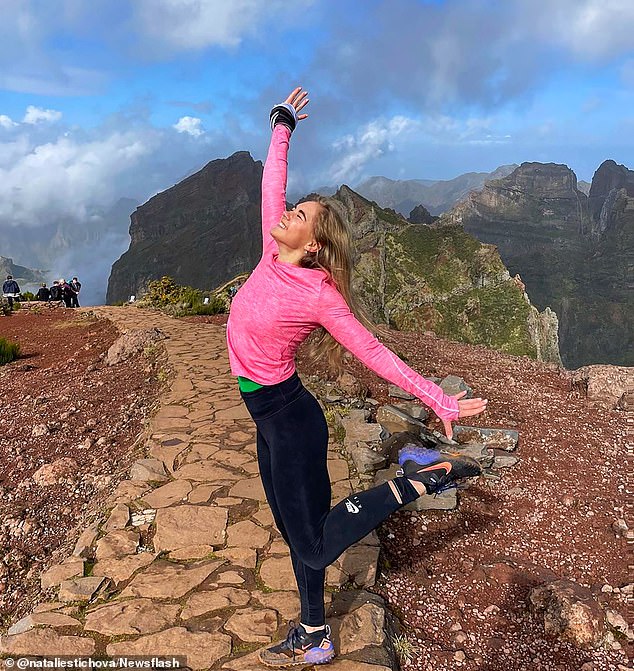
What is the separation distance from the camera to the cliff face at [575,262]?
131625 millimetres

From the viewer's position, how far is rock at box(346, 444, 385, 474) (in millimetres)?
5027

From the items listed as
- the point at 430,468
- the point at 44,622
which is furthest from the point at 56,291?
the point at 430,468

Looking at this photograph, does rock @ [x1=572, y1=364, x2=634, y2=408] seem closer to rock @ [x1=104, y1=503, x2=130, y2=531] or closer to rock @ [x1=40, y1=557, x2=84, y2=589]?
rock @ [x1=104, y1=503, x2=130, y2=531]

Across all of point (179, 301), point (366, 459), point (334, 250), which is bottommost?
point (366, 459)

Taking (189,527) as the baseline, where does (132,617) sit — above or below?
below

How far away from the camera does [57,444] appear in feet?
20.7

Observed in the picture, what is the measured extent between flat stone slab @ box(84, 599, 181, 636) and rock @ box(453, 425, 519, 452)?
12.1 ft

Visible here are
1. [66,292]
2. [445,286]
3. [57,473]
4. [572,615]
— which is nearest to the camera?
[572,615]

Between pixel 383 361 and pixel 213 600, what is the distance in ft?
6.63

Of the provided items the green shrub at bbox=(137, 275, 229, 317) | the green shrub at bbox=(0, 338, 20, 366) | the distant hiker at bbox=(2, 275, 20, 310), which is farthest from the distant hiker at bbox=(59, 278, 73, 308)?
the green shrub at bbox=(0, 338, 20, 366)

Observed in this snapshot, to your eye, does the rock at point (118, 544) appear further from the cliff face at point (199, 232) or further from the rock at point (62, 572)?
the cliff face at point (199, 232)

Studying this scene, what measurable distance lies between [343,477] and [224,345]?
18.4 ft

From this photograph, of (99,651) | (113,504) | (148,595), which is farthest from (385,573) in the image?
(113,504)

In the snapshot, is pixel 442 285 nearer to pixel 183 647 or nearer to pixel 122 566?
pixel 122 566
